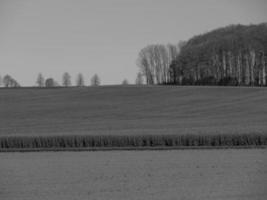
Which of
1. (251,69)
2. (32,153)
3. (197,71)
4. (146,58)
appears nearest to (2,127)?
(32,153)

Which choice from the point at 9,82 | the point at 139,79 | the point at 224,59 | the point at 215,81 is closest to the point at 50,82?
the point at 9,82

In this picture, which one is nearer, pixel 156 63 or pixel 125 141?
pixel 125 141

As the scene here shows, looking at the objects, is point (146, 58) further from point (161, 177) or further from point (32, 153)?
point (161, 177)

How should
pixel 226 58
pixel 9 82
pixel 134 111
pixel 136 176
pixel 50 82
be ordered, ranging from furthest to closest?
pixel 50 82 → pixel 9 82 → pixel 226 58 → pixel 134 111 → pixel 136 176

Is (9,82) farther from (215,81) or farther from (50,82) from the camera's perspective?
(215,81)

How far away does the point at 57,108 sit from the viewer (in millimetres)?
30703

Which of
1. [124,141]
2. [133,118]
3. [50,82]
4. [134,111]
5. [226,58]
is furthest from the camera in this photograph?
[50,82]

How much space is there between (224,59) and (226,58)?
0.75m

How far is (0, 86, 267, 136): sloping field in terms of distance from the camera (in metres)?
21.1

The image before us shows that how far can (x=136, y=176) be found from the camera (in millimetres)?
9383

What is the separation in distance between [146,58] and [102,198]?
194 feet

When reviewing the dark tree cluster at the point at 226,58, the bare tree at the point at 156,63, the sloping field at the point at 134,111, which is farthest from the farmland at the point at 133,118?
the bare tree at the point at 156,63

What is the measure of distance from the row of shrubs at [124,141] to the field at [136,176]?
286cm

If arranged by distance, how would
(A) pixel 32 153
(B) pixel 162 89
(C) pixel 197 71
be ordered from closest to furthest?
(A) pixel 32 153
(B) pixel 162 89
(C) pixel 197 71
